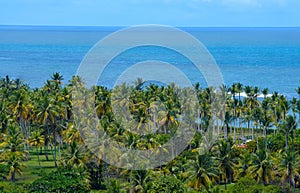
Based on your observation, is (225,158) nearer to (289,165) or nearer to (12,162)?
(289,165)

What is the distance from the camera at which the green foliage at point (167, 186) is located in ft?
163

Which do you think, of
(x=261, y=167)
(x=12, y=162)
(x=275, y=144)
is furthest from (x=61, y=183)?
(x=275, y=144)

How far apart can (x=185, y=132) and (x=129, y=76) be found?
292 ft

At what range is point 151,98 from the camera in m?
83.2

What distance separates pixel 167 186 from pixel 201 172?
5.58 m

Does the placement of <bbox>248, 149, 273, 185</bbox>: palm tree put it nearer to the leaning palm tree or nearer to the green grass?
the leaning palm tree

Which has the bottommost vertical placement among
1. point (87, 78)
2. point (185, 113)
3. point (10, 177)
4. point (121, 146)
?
point (10, 177)

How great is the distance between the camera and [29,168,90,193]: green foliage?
178 feet

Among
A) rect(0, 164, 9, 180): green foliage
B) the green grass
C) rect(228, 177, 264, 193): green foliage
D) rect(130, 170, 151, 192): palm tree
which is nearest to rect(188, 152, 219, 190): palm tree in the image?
rect(228, 177, 264, 193): green foliage

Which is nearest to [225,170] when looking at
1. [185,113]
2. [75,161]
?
[75,161]

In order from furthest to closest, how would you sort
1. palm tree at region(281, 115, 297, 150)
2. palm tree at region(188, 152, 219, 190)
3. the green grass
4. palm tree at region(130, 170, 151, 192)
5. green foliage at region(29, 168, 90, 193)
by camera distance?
the green grass → palm tree at region(281, 115, 297, 150) → green foliage at region(29, 168, 90, 193) → palm tree at region(188, 152, 219, 190) → palm tree at region(130, 170, 151, 192)

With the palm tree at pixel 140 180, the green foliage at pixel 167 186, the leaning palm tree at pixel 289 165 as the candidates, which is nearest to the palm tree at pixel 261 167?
the leaning palm tree at pixel 289 165

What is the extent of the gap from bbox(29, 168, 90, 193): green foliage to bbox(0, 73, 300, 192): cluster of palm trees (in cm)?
344

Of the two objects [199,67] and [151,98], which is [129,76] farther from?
[151,98]
